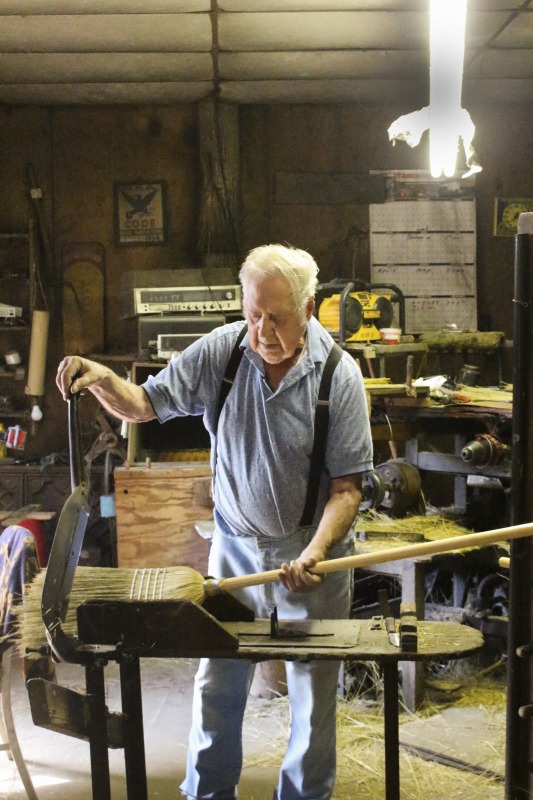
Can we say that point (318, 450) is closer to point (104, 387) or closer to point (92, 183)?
point (104, 387)

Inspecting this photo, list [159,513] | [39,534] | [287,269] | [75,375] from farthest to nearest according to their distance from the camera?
[39,534]
[159,513]
[287,269]
[75,375]

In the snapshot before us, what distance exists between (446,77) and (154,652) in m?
2.76

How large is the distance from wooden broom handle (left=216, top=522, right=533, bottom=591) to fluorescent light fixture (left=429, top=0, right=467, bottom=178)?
2147 mm

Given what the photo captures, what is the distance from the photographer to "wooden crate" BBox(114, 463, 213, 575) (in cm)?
482

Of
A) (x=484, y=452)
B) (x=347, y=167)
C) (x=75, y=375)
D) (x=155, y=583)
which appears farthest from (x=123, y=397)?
(x=347, y=167)

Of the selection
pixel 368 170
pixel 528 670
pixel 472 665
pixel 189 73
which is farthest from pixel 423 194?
pixel 528 670

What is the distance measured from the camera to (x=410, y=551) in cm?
239

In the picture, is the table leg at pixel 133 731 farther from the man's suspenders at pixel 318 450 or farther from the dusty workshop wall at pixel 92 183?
the dusty workshop wall at pixel 92 183

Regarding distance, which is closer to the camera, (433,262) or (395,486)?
(395,486)

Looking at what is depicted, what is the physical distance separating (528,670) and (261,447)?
102 centimetres

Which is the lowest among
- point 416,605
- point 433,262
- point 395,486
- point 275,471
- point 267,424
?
point 416,605

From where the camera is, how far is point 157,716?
13.9ft

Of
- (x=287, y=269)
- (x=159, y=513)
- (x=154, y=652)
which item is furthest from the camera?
(x=159, y=513)

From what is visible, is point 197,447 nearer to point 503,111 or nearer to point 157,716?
point 157,716
